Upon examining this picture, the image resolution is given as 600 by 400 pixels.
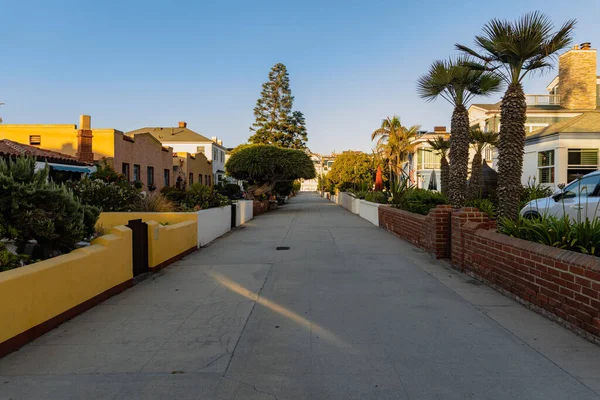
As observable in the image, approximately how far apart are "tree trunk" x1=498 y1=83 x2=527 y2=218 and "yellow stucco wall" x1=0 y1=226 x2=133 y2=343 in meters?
7.41

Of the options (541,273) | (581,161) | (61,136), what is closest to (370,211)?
(581,161)

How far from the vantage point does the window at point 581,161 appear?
1870cm

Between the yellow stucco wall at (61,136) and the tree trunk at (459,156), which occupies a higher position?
the yellow stucco wall at (61,136)

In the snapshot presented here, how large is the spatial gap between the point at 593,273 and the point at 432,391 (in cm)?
226

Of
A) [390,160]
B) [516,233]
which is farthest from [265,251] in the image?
[390,160]

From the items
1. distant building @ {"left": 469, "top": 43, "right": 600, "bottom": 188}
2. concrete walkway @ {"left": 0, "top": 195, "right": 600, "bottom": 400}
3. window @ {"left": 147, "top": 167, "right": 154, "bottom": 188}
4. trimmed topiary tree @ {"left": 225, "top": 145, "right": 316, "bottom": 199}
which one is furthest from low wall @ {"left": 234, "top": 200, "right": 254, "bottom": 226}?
distant building @ {"left": 469, "top": 43, "right": 600, "bottom": 188}

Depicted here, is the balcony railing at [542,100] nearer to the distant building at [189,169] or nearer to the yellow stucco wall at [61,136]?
the distant building at [189,169]

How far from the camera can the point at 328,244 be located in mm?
11547

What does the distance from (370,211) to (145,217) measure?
38.8 feet

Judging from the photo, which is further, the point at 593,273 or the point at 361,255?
the point at 361,255

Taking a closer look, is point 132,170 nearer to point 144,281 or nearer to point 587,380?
point 144,281

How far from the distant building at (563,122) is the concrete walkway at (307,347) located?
1468cm

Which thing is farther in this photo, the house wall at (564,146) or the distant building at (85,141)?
the distant building at (85,141)

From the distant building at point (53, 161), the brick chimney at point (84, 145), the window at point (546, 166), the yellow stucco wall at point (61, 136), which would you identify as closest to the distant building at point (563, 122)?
the window at point (546, 166)
